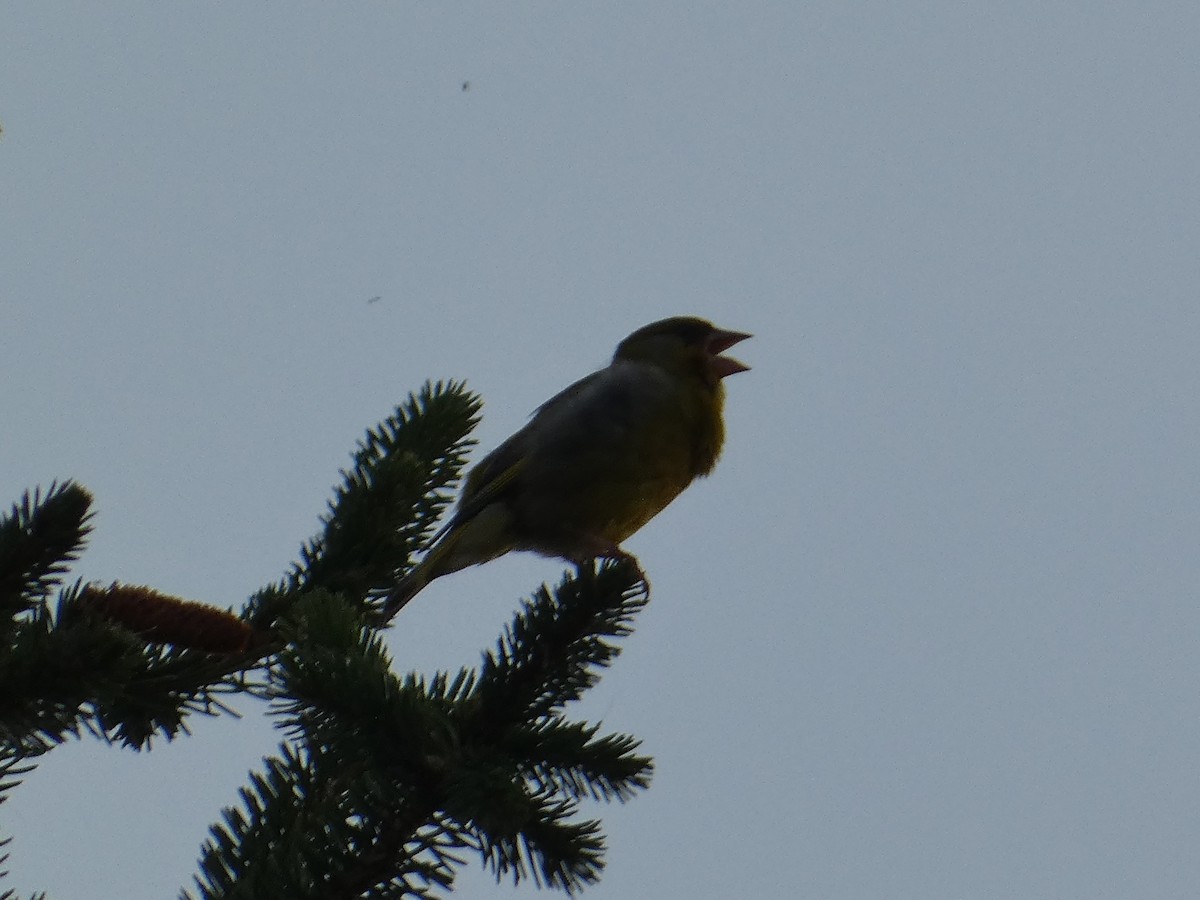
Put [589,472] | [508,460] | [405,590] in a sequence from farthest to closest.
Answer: [508,460]
[589,472]
[405,590]

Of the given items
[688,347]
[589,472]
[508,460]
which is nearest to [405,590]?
[589,472]

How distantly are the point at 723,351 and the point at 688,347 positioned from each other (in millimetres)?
168

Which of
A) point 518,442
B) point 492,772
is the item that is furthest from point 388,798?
point 518,442

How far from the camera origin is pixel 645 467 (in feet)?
13.5

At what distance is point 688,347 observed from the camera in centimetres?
496

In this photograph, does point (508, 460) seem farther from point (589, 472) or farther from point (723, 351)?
point (723, 351)

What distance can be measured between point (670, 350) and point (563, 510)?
1.16 metres

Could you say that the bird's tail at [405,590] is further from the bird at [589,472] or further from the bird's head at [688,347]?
the bird's head at [688,347]

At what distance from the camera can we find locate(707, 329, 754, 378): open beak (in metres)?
4.85

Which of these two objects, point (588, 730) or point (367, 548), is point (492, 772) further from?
point (367, 548)

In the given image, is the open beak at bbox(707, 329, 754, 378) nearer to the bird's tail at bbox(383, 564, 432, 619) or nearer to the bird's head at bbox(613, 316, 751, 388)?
the bird's head at bbox(613, 316, 751, 388)

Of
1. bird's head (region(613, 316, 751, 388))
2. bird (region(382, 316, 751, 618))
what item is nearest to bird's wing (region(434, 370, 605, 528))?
bird (region(382, 316, 751, 618))

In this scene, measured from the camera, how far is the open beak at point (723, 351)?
4.85 meters

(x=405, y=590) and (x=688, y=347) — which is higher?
(x=688, y=347)
